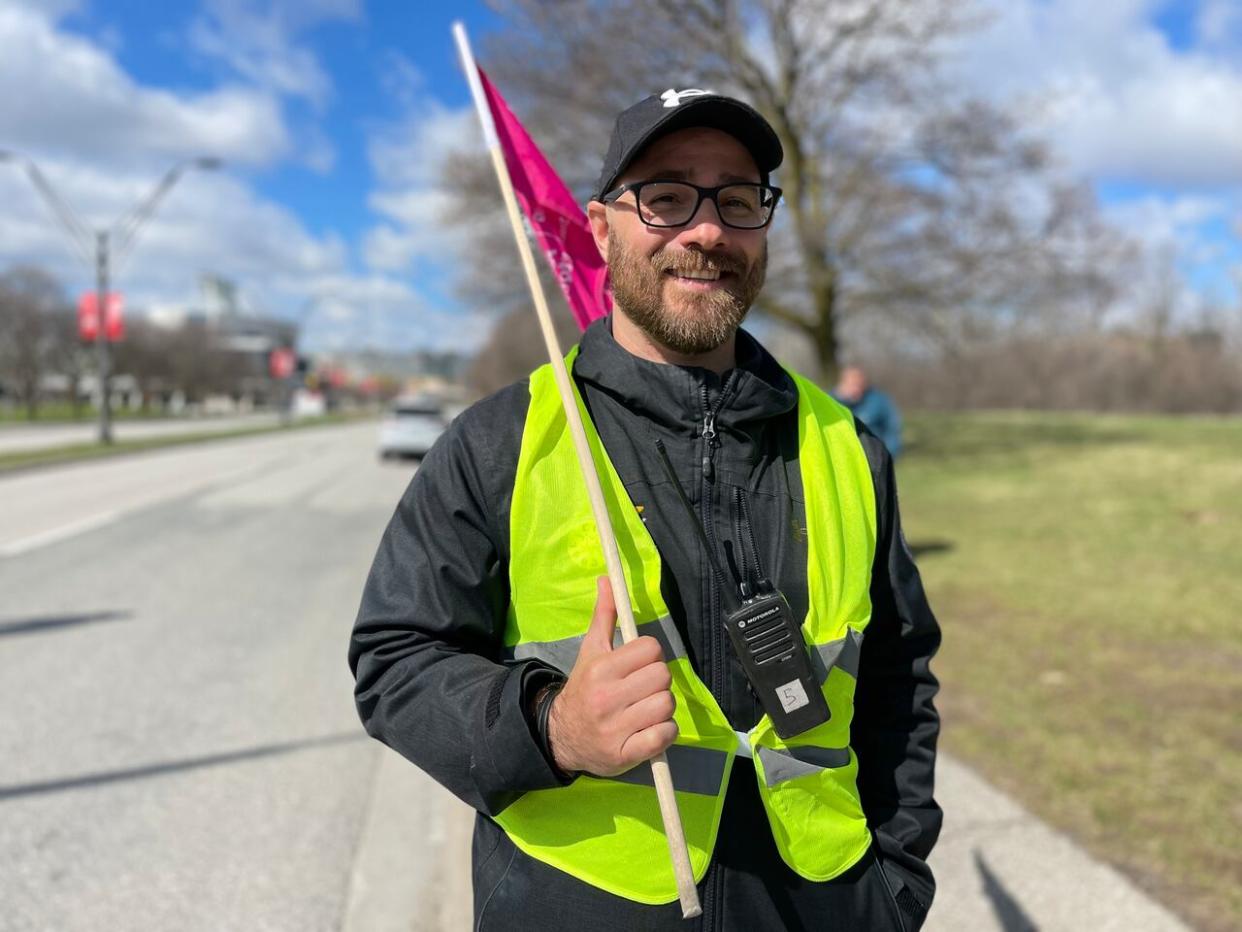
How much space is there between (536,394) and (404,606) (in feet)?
1.38

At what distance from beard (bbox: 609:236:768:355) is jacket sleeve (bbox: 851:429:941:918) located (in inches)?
16.8

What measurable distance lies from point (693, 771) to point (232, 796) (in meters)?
3.48

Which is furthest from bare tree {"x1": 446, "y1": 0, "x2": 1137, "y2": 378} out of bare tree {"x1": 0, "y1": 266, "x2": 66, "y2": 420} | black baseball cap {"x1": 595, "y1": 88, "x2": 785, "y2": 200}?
bare tree {"x1": 0, "y1": 266, "x2": 66, "y2": 420}

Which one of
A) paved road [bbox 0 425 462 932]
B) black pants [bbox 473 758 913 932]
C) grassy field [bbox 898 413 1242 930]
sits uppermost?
black pants [bbox 473 758 913 932]

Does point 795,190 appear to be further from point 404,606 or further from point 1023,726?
point 404,606

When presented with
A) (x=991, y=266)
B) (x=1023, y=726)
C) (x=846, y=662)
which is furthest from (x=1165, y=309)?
(x=846, y=662)

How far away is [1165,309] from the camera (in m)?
53.8

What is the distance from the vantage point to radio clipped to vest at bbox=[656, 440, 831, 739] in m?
1.54

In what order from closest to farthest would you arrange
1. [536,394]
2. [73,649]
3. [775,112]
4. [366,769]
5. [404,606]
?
[404,606], [536,394], [366,769], [73,649], [775,112]

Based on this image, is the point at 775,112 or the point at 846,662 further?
the point at 775,112

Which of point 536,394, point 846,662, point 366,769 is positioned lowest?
point 366,769

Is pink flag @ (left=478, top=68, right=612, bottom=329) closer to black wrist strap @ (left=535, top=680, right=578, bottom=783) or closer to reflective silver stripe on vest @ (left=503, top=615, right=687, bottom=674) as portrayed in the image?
reflective silver stripe on vest @ (left=503, top=615, right=687, bottom=674)

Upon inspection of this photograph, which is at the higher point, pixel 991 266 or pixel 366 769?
pixel 991 266

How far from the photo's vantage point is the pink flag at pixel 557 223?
2590 millimetres
